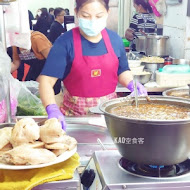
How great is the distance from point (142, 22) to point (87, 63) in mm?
3662

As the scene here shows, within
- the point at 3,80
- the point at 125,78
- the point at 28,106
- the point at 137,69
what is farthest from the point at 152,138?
the point at 137,69

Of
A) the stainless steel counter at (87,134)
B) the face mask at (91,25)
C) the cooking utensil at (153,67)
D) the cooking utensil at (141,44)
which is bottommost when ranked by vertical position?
the stainless steel counter at (87,134)

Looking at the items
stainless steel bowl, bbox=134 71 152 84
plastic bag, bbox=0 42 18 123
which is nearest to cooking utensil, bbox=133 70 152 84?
stainless steel bowl, bbox=134 71 152 84

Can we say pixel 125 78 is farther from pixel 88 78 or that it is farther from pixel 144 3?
pixel 144 3

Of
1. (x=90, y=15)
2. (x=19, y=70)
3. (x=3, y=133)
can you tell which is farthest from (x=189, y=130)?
(x=19, y=70)

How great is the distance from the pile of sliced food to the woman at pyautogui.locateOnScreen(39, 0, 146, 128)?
3.13 ft

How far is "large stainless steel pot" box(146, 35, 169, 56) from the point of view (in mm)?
4395

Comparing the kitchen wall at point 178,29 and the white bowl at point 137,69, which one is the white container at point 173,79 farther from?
the kitchen wall at point 178,29

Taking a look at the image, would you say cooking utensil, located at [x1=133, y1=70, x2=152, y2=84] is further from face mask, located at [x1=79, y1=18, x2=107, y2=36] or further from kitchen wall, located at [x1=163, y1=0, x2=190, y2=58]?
face mask, located at [x1=79, y1=18, x2=107, y2=36]

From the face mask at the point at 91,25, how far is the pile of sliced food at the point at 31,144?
3.98 feet

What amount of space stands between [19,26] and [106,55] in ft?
2.30

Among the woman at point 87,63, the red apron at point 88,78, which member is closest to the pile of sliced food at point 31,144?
the woman at point 87,63

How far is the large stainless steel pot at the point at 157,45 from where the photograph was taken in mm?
4395

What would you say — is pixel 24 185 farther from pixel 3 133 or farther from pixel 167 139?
pixel 167 139
